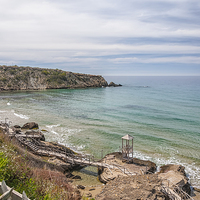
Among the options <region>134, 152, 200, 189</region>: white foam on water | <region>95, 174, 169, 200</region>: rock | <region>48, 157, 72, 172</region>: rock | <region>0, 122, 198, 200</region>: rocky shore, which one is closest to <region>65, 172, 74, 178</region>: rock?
<region>0, 122, 198, 200</region>: rocky shore

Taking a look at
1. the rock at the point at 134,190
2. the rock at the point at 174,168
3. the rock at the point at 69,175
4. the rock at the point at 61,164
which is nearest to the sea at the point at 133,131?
the rock at the point at 174,168

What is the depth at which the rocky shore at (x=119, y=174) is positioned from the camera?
38.8ft

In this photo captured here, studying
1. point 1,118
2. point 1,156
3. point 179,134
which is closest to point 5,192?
point 1,156

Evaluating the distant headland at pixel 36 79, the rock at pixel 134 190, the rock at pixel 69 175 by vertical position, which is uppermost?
the distant headland at pixel 36 79

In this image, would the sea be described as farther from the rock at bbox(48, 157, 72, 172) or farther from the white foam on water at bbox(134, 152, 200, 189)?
the rock at bbox(48, 157, 72, 172)

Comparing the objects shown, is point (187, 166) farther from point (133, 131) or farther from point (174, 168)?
point (133, 131)

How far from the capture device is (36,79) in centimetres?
10744

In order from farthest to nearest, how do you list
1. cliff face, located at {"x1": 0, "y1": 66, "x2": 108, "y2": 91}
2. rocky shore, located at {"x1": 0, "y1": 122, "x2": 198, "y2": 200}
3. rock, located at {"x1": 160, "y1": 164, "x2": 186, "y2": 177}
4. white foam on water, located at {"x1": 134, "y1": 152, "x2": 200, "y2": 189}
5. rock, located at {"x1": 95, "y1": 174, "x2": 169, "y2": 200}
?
1. cliff face, located at {"x1": 0, "y1": 66, "x2": 108, "y2": 91}
2. white foam on water, located at {"x1": 134, "y1": 152, "x2": 200, "y2": 189}
3. rock, located at {"x1": 160, "y1": 164, "x2": 186, "y2": 177}
4. rocky shore, located at {"x1": 0, "y1": 122, "x2": 198, "y2": 200}
5. rock, located at {"x1": 95, "y1": 174, "x2": 169, "y2": 200}

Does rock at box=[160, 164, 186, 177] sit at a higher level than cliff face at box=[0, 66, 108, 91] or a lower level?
lower

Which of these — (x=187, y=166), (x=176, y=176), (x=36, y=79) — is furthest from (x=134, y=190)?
(x=36, y=79)

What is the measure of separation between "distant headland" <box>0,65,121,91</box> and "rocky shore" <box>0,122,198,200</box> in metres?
83.7

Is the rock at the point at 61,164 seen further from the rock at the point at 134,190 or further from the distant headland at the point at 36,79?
the distant headland at the point at 36,79

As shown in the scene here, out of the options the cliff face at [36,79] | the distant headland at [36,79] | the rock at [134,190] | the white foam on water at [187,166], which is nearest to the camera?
the rock at [134,190]

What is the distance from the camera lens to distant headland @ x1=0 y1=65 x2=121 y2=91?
9907 cm
